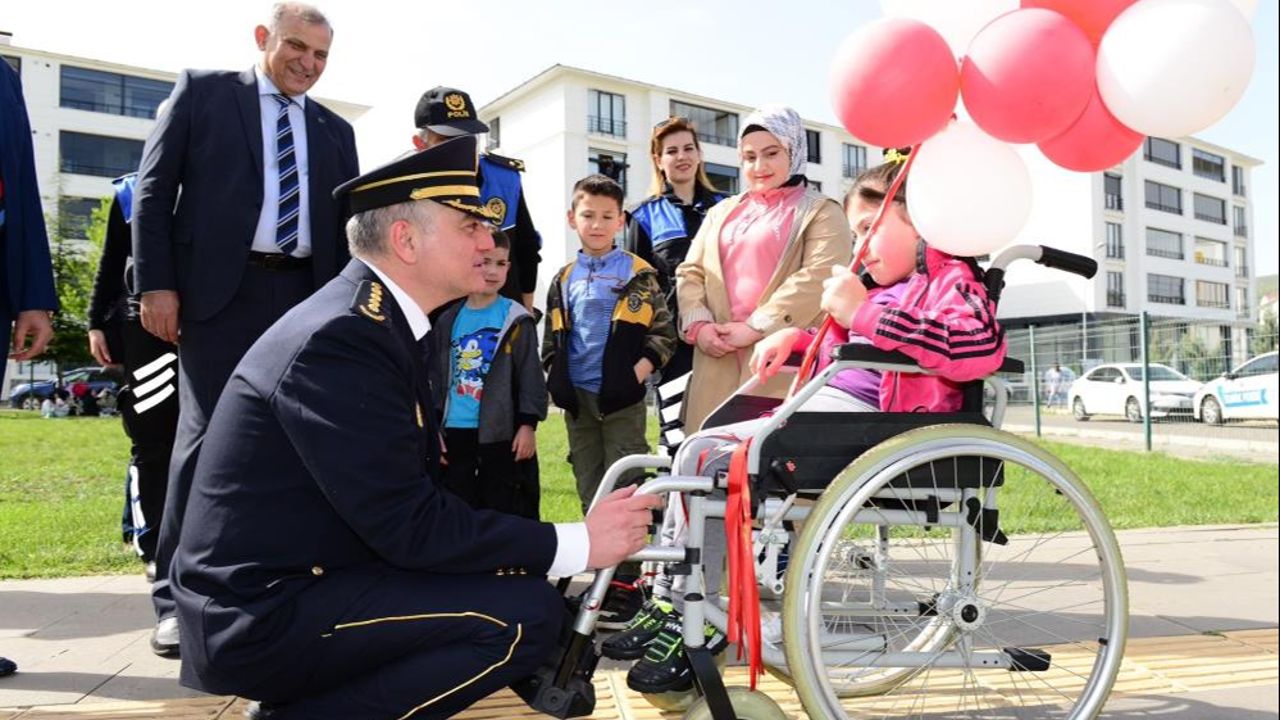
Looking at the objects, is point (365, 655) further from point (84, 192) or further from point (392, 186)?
point (84, 192)

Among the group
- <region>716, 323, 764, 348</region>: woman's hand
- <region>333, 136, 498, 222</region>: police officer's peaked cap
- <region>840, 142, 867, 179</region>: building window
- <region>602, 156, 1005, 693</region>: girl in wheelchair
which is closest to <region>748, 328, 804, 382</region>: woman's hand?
<region>602, 156, 1005, 693</region>: girl in wheelchair

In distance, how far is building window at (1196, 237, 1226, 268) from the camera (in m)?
50.7

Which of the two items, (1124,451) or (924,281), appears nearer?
(924,281)

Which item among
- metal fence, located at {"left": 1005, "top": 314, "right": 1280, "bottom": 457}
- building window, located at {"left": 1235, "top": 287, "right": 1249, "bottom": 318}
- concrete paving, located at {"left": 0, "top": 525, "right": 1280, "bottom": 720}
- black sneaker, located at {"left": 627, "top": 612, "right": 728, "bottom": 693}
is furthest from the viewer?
building window, located at {"left": 1235, "top": 287, "right": 1249, "bottom": 318}

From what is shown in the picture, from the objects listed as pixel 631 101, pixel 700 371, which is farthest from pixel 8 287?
pixel 631 101

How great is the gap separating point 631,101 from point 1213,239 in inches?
1348

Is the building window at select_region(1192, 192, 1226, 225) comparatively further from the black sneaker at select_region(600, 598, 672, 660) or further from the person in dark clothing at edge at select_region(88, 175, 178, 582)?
the black sneaker at select_region(600, 598, 672, 660)

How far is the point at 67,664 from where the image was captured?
2.84 meters

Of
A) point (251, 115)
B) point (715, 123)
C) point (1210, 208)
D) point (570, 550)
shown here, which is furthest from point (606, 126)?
point (570, 550)

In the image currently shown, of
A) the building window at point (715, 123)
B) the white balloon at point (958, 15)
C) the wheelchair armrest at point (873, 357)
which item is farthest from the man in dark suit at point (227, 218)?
the building window at point (715, 123)

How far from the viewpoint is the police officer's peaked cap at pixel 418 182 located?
1914 millimetres

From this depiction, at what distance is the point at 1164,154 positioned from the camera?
1896 inches

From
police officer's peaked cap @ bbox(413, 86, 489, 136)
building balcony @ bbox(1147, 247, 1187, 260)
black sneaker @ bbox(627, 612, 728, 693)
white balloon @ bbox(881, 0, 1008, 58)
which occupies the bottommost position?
black sneaker @ bbox(627, 612, 728, 693)

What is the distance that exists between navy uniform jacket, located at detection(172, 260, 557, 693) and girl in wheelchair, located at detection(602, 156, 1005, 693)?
1.64ft
